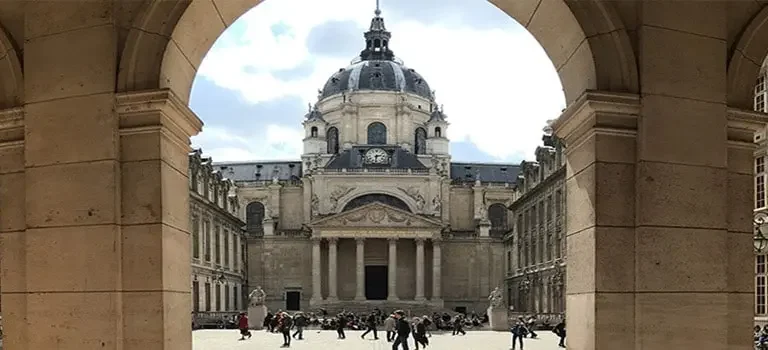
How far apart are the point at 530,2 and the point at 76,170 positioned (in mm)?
4613

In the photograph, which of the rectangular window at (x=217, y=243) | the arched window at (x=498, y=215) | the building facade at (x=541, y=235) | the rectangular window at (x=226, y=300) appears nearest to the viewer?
the building facade at (x=541, y=235)

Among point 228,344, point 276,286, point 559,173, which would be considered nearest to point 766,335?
point 228,344

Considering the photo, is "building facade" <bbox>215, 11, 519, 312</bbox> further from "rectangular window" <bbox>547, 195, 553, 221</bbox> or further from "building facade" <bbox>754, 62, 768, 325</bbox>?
"building facade" <bbox>754, 62, 768, 325</bbox>

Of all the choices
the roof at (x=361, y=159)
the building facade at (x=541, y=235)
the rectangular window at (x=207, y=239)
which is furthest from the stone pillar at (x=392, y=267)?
the rectangular window at (x=207, y=239)

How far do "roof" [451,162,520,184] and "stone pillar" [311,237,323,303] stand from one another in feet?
60.5

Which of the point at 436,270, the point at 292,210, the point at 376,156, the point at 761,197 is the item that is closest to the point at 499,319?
the point at 761,197

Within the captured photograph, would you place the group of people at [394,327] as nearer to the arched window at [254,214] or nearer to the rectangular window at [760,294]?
the rectangular window at [760,294]

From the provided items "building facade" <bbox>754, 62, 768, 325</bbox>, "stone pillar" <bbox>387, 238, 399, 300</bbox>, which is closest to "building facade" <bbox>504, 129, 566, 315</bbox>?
"stone pillar" <bbox>387, 238, 399, 300</bbox>

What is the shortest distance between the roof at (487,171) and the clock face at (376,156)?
1001 centimetres

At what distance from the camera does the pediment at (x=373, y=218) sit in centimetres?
7431

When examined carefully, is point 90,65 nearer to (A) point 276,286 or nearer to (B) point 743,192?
(B) point 743,192

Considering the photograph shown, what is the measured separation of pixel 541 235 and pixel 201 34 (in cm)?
4544

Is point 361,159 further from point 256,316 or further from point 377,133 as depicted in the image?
point 256,316

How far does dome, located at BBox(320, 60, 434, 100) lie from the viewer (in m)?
87.9
